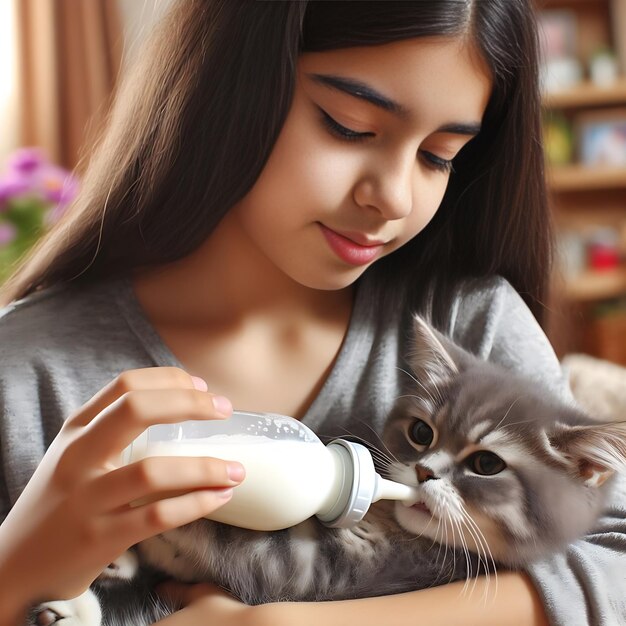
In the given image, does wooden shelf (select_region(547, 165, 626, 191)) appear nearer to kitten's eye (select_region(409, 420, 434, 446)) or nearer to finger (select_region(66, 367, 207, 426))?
kitten's eye (select_region(409, 420, 434, 446))

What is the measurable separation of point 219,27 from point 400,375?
0.51m

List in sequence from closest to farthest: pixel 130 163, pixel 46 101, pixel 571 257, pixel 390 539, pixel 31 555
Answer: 1. pixel 31 555
2. pixel 390 539
3. pixel 130 163
4. pixel 46 101
5. pixel 571 257

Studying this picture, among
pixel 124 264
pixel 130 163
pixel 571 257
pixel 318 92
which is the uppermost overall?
pixel 318 92

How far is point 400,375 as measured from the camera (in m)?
1.17

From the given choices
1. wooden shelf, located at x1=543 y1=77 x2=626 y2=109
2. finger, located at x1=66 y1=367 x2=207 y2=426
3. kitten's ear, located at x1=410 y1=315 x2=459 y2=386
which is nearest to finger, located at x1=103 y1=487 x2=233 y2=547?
finger, located at x1=66 y1=367 x2=207 y2=426

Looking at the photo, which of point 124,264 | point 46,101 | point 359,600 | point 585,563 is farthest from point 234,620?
point 46,101

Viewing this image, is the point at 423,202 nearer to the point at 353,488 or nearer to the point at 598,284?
the point at 353,488

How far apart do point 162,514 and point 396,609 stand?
0.29 meters

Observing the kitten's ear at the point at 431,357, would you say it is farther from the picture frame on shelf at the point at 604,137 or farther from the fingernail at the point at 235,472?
the picture frame on shelf at the point at 604,137

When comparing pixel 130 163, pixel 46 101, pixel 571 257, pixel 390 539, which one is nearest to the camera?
pixel 390 539

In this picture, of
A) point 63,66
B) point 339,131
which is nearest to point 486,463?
point 339,131

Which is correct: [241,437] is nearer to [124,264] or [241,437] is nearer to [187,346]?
[187,346]

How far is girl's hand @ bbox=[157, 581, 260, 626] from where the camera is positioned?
2.81 feet

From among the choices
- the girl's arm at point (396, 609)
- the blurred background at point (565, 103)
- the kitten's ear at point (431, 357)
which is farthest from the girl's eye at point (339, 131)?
the blurred background at point (565, 103)
